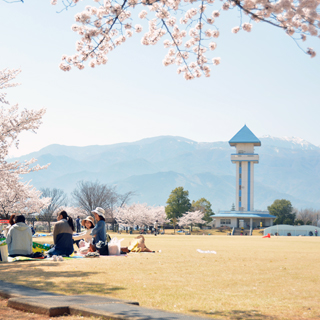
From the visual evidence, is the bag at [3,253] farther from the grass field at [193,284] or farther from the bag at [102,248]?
the bag at [102,248]

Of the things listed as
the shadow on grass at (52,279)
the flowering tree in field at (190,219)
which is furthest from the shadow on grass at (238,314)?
the flowering tree in field at (190,219)

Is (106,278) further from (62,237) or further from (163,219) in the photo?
(163,219)

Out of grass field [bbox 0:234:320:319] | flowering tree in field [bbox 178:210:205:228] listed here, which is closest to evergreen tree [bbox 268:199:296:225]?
flowering tree in field [bbox 178:210:205:228]

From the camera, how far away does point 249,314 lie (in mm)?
5344

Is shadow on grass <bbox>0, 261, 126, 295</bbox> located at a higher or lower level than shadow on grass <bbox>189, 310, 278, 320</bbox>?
lower

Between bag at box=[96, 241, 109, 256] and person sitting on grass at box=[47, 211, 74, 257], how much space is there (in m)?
0.96

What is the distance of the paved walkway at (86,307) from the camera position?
15.5 ft

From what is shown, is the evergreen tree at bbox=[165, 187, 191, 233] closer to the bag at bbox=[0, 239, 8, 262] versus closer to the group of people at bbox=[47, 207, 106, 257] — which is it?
the group of people at bbox=[47, 207, 106, 257]

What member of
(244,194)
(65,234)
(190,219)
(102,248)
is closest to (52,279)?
(65,234)

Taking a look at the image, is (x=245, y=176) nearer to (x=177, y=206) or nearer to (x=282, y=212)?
(x=282, y=212)

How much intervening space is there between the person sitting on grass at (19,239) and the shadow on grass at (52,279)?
125 cm

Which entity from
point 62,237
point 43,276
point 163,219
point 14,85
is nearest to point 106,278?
point 43,276

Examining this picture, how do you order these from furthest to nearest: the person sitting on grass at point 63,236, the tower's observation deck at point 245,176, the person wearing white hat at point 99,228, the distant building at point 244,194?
the tower's observation deck at point 245,176, the distant building at point 244,194, the person wearing white hat at point 99,228, the person sitting on grass at point 63,236

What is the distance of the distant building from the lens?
3851 inches
